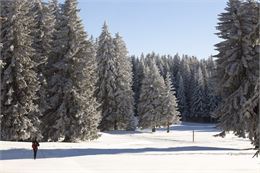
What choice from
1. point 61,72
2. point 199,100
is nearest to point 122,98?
point 61,72

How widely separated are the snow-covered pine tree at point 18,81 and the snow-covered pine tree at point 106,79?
78.9 feet

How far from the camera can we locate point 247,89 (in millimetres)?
31406

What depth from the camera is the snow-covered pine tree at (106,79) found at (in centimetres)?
6116

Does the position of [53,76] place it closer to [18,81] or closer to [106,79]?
[18,81]

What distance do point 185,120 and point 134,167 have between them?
84.7 meters

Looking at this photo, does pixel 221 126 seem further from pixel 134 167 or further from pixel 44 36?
pixel 44 36

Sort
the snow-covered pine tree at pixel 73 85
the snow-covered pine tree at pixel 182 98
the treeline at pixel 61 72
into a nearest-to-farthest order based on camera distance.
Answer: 1. the treeline at pixel 61 72
2. the snow-covered pine tree at pixel 73 85
3. the snow-covered pine tree at pixel 182 98

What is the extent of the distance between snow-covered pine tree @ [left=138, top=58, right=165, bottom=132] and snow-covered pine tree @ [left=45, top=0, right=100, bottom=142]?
3249 cm

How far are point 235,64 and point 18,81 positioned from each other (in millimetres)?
17737

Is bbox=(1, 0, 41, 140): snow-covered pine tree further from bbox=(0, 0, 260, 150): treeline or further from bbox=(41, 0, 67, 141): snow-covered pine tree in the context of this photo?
bbox=(41, 0, 67, 141): snow-covered pine tree

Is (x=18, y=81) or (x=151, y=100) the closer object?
(x=18, y=81)

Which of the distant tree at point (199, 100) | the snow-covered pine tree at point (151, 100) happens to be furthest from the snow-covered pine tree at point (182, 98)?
the snow-covered pine tree at point (151, 100)

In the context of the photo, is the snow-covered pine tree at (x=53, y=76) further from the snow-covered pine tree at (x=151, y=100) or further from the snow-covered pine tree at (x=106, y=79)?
the snow-covered pine tree at (x=151, y=100)

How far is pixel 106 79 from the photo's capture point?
62031 mm
